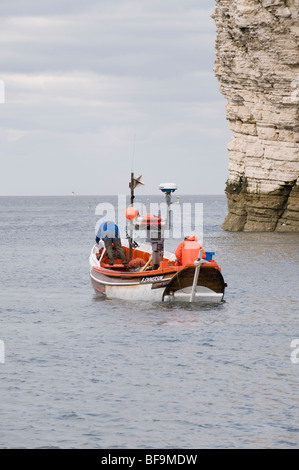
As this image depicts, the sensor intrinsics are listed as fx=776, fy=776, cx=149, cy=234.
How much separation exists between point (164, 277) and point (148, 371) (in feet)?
23.6

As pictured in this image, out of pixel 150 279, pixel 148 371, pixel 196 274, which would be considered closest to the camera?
pixel 148 371

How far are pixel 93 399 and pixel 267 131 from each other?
36.5m

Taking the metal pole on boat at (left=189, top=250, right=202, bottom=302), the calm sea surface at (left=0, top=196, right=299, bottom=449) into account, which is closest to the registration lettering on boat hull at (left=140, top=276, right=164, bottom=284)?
the calm sea surface at (left=0, top=196, right=299, bottom=449)

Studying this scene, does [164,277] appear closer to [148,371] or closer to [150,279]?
[150,279]

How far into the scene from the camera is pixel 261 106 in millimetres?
48469

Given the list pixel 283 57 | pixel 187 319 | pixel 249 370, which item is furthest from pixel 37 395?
pixel 283 57

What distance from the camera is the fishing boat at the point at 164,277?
22578mm

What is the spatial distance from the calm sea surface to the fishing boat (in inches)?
16.3

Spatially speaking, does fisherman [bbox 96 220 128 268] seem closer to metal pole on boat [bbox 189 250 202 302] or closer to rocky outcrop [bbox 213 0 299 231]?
metal pole on boat [bbox 189 250 202 302]

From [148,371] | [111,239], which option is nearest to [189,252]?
[111,239]

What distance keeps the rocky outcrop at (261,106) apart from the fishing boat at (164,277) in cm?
2271

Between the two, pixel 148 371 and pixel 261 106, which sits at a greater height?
pixel 261 106

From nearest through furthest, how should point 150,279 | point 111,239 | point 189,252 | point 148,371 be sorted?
point 148,371
point 189,252
point 150,279
point 111,239

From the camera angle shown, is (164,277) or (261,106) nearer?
(164,277)
